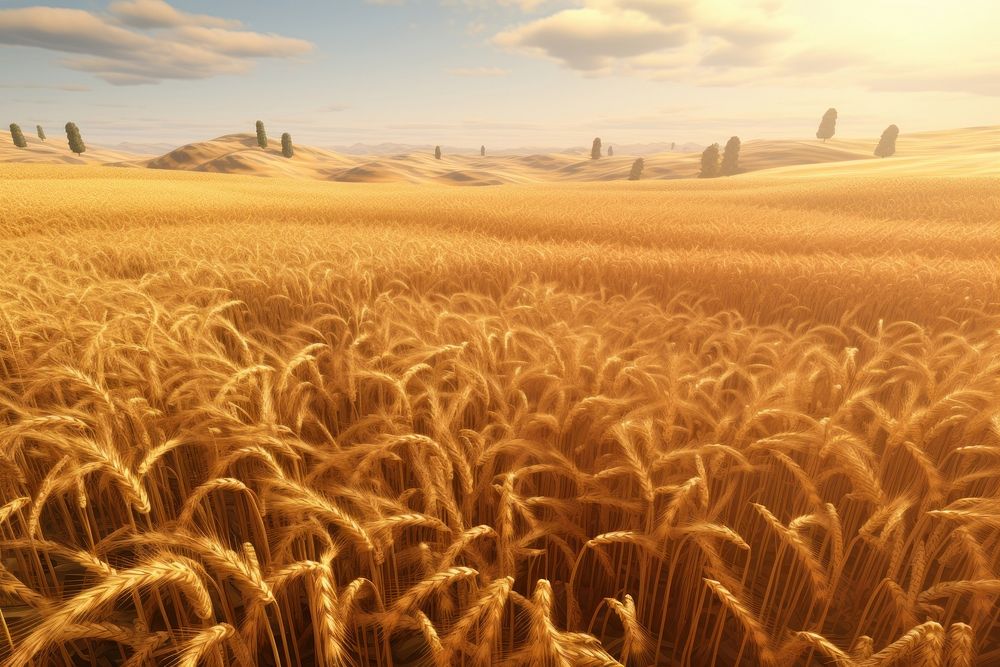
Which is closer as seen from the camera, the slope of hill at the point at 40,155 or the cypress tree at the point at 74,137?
the cypress tree at the point at 74,137

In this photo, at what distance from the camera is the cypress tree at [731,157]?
207 ft

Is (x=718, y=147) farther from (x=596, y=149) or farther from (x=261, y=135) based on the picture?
(x=261, y=135)

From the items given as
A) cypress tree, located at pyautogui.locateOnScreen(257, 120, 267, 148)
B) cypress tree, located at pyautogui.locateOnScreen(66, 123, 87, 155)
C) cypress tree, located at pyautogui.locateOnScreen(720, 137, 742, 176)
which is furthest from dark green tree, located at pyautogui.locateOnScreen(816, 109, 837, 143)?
cypress tree, located at pyautogui.locateOnScreen(66, 123, 87, 155)

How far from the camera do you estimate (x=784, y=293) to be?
529 cm

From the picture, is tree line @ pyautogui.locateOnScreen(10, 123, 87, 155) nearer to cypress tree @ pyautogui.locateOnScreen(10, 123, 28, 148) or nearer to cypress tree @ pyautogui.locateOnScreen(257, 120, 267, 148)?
cypress tree @ pyautogui.locateOnScreen(10, 123, 28, 148)

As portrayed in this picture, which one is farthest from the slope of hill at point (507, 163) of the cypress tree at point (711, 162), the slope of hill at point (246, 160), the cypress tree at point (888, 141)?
the cypress tree at point (711, 162)

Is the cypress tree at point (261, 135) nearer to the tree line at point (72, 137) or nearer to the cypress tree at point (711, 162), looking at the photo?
the tree line at point (72, 137)

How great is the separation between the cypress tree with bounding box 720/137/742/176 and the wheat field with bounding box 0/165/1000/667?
69163mm

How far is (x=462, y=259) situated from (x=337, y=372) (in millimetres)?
3930

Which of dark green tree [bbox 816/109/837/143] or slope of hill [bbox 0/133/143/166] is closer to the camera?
dark green tree [bbox 816/109/837/143]

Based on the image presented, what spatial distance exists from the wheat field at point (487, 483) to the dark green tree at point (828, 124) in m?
96.2

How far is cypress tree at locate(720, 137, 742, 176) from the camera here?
63125mm

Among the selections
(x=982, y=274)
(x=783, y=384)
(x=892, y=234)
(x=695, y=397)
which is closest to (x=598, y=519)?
(x=695, y=397)

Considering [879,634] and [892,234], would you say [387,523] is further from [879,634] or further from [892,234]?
[892,234]
